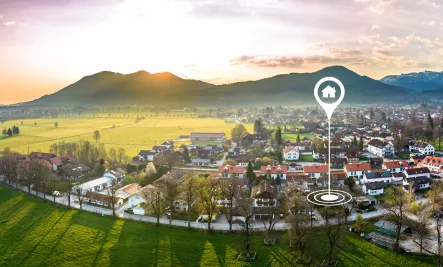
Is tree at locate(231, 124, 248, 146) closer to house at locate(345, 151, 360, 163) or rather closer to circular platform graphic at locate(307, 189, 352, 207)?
house at locate(345, 151, 360, 163)

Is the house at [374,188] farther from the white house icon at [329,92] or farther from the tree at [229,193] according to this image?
the white house icon at [329,92]

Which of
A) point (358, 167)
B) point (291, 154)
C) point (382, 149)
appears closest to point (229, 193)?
point (358, 167)

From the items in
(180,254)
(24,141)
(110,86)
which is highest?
(110,86)

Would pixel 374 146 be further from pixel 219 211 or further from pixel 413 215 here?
pixel 219 211

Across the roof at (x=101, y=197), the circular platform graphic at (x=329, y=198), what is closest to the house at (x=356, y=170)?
the roof at (x=101, y=197)

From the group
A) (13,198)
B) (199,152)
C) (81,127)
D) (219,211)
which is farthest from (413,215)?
(81,127)

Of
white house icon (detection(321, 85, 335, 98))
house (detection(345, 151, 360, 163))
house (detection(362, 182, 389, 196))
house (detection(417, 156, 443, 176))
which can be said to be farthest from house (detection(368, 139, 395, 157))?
white house icon (detection(321, 85, 335, 98))
